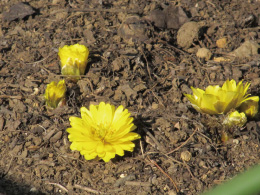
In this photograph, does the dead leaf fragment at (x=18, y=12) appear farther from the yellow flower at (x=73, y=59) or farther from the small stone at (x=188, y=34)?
the small stone at (x=188, y=34)

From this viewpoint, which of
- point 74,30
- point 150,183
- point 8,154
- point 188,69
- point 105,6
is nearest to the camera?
point 150,183

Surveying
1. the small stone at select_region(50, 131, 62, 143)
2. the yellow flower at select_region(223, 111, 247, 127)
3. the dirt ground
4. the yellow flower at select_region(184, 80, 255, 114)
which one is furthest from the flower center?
Result: the yellow flower at select_region(223, 111, 247, 127)

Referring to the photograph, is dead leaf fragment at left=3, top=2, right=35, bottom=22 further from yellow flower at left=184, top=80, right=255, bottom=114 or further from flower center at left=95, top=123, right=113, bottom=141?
yellow flower at left=184, top=80, right=255, bottom=114

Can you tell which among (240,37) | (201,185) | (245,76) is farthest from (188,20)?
(201,185)

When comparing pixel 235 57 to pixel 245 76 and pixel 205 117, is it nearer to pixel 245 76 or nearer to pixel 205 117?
pixel 245 76

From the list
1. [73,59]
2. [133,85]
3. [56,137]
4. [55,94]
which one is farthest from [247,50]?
[56,137]

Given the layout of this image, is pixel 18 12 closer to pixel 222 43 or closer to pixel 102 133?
pixel 102 133
